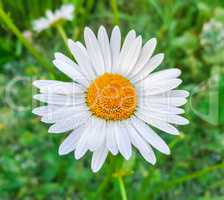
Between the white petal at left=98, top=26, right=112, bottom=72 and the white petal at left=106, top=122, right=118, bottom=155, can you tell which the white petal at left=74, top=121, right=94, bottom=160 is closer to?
the white petal at left=106, top=122, right=118, bottom=155

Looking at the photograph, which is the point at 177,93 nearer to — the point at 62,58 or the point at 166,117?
the point at 166,117

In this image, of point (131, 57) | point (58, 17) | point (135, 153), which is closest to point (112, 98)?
point (131, 57)

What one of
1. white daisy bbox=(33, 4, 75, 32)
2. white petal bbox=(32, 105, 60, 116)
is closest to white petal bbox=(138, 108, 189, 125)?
white petal bbox=(32, 105, 60, 116)

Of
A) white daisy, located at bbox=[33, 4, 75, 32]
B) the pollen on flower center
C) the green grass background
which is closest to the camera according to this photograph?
the pollen on flower center

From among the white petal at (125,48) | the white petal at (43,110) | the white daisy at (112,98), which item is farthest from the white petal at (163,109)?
the white petal at (43,110)

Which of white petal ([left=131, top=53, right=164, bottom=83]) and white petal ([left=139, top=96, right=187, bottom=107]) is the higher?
white petal ([left=131, top=53, right=164, bottom=83])

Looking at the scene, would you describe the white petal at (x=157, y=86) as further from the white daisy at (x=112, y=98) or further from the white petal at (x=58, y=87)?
the white petal at (x=58, y=87)

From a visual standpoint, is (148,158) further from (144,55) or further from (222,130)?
(222,130)
